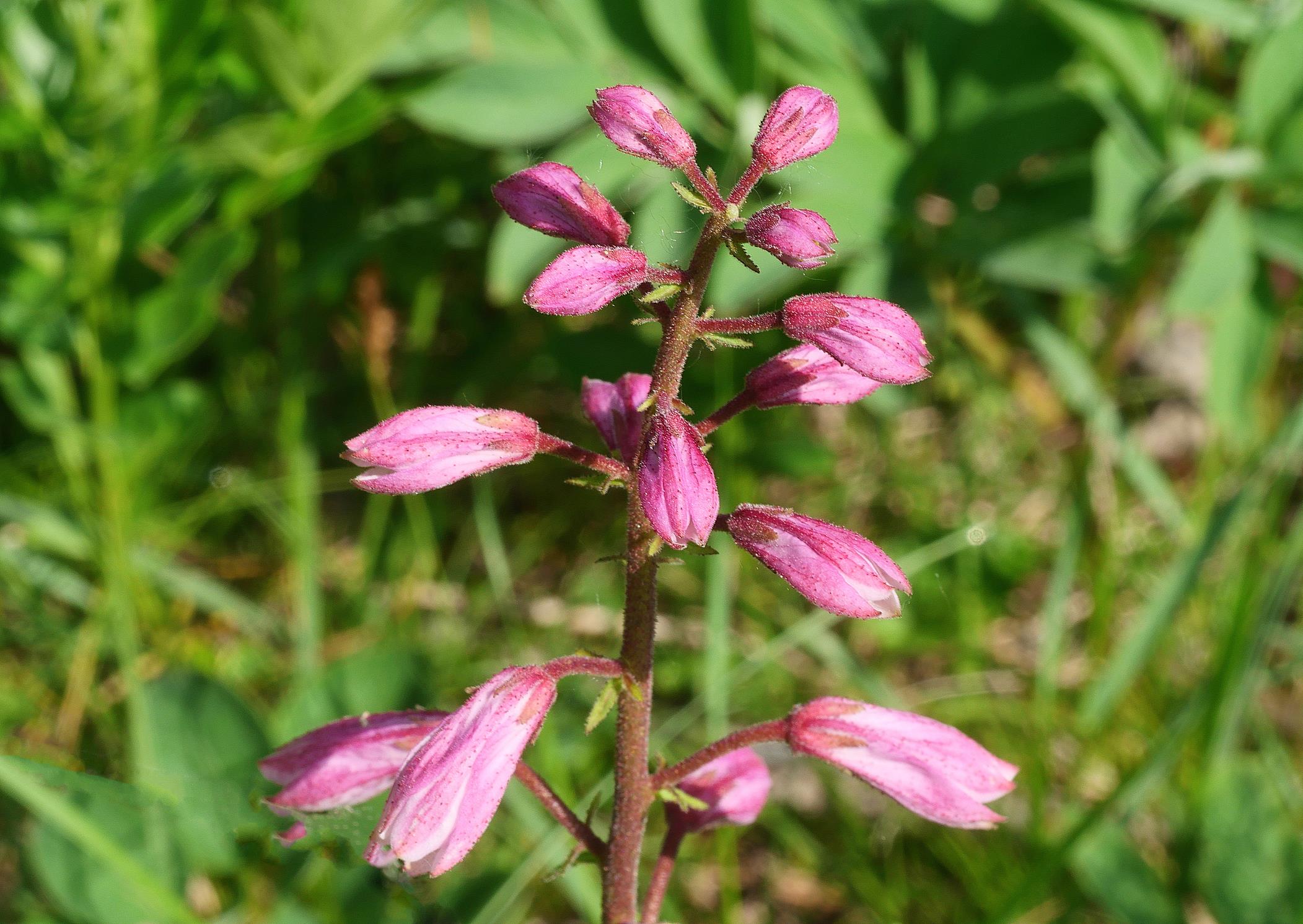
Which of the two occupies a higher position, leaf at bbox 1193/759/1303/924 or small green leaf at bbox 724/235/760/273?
small green leaf at bbox 724/235/760/273

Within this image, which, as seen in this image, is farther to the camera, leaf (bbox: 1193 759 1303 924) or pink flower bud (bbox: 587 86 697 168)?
leaf (bbox: 1193 759 1303 924)

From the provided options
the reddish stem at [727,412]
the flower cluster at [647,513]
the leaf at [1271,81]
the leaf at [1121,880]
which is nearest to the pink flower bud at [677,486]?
the flower cluster at [647,513]

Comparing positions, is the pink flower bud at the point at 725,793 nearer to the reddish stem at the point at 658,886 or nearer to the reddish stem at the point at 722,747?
the reddish stem at the point at 658,886

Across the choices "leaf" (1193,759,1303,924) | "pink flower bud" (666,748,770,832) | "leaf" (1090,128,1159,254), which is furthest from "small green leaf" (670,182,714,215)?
"leaf" (1193,759,1303,924)

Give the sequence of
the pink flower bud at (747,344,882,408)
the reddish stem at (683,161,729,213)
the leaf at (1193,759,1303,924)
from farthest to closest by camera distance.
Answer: the leaf at (1193,759,1303,924) < the pink flower bud at (747,344,882,408) < the reddish stem at (683,161,729,213)

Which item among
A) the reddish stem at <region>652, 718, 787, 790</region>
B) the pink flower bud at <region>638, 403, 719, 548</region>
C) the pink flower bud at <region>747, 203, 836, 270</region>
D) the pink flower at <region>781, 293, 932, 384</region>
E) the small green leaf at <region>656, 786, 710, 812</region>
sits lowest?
the small green leaf at <region>656, 786, 710, 812</region>

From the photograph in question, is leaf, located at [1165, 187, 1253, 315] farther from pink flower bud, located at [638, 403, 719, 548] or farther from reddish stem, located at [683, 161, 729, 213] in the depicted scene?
pink flower bud, located at [638, 403, 719, 548]
